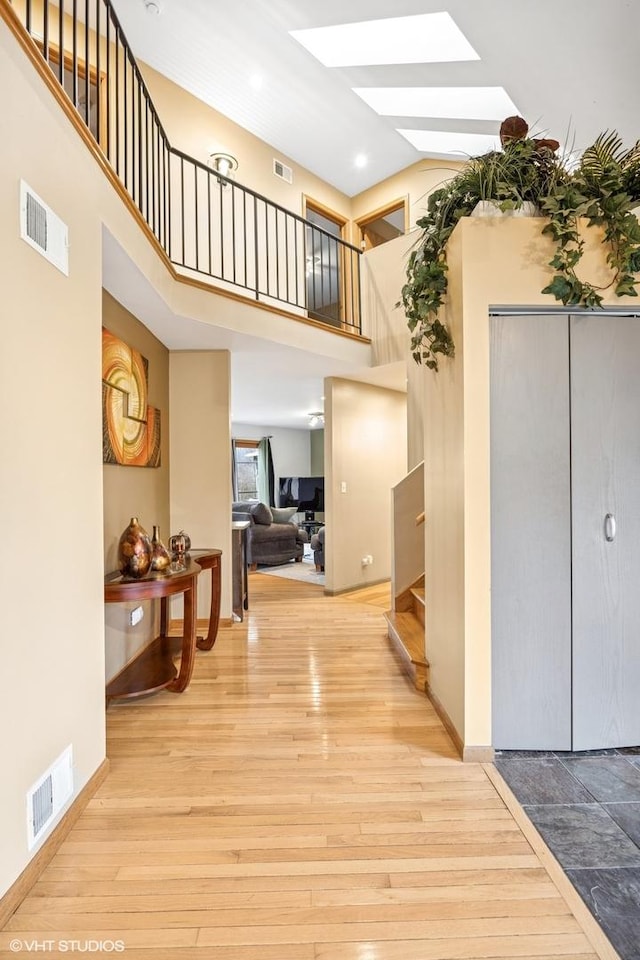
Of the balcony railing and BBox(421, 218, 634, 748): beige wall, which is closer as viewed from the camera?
BBox(421, 218, 634, 748): beige wall

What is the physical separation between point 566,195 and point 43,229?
204 centimetres

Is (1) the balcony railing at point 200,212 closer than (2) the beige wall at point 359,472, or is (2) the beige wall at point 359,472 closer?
(1) the balcony railing at point 200,212

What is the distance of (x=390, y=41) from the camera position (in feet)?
11.2

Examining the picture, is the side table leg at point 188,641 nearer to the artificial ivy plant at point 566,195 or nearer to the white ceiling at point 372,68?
the artificial ivy plant at point 566,195

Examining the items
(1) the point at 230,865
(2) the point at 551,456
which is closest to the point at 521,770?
(1) the point at 230,865

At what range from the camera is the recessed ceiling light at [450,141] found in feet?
14.0

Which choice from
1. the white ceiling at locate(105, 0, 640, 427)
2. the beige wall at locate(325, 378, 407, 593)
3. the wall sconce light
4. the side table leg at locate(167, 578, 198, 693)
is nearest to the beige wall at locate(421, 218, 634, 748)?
the side table leg at locate(167, 578, 198, 693)

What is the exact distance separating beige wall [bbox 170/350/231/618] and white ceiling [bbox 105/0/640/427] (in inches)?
16.9

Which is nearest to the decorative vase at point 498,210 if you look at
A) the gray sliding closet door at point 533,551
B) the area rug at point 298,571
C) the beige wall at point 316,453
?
the gray sliding closet door at point 533,551

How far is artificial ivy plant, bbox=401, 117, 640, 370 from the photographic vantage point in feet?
6.04

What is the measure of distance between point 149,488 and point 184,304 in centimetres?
143

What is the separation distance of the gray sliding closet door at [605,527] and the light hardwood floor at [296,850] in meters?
0.68

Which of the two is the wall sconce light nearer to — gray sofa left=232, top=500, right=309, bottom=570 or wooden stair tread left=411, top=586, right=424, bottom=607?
gray sofa left=232, top=500, right=309, bottom=570

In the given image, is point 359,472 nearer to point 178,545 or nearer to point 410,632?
point 410,632
